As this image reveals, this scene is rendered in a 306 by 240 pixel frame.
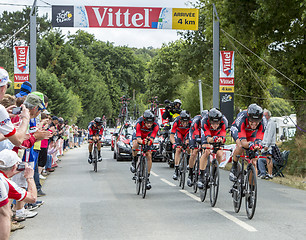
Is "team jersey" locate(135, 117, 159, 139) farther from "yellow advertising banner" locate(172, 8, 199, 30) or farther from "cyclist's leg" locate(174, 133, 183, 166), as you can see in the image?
"yellow advertising banner" locate(172, 8, 199, 30)

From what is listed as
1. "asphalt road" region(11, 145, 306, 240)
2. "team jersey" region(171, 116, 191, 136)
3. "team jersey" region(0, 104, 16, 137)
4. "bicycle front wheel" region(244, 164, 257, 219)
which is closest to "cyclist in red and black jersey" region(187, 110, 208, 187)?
"asphalt road" region(11, 145, 306, 240)

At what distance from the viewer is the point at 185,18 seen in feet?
74.1

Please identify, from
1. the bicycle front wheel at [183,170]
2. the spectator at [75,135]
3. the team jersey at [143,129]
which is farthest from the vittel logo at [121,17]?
the spectator at [75,135]

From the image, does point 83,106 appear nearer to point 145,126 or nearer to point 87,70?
point 87,70

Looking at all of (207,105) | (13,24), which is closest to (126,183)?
(207,105)

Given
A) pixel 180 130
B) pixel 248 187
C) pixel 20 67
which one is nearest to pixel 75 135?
pixel 20 67

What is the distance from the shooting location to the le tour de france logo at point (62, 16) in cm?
2141

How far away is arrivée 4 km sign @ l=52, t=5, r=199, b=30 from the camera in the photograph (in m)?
21.9

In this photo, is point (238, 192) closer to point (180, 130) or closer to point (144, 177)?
point (144, 177)

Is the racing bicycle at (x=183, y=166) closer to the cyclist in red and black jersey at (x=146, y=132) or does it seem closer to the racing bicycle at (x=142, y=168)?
the cyclist in red and black jersey at (x=146, y=132)

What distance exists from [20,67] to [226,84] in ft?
28.8

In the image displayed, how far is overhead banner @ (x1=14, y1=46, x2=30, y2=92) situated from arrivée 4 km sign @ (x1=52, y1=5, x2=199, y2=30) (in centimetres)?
261

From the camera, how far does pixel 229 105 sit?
2269cm

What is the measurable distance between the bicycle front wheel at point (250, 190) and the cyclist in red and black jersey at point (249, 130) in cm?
31
